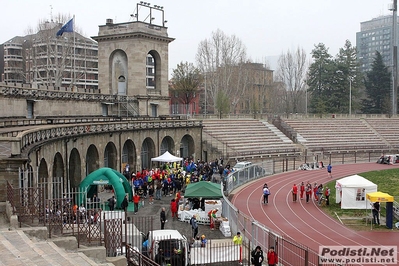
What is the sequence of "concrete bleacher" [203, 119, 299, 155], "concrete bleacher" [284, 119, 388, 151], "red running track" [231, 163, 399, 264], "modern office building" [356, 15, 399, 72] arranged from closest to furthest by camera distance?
"red running track" [231, 163, 399, 264]
"concrete bleacher" [203, 119, 299, 155]
"concrete bleacher" [284, 119, 388, 151]
"modern office building" [356, 15, 399, 72]

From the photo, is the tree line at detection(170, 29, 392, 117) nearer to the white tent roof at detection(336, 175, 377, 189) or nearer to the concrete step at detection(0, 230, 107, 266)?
the white tent roof at detection(336, 175, 377, 189)

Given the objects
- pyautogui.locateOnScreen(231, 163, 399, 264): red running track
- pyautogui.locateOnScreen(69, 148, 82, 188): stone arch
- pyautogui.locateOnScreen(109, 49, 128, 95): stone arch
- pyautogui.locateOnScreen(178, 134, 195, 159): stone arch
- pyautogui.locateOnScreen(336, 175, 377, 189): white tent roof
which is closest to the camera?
pyautogui.locateOnScreen(231, 163, 399, 264): red running track

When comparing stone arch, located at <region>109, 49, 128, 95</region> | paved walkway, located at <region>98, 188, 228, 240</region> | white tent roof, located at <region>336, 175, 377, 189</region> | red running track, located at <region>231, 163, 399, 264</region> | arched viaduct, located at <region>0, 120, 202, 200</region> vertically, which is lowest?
red running track, located at <region>231, 163, 399, 264</region>

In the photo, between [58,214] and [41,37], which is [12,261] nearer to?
[58,214]

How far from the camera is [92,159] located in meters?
34.2

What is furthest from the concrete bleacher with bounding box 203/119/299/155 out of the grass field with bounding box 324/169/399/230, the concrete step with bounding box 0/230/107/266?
A: the concrete step with bounding box 0/230/107/266

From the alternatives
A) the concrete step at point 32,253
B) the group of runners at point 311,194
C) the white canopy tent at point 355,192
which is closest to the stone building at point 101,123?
the concrete step at point 32,253

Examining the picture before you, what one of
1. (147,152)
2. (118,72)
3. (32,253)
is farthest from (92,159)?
(32,253)

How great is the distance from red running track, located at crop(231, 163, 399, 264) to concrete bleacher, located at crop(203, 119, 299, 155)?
11.6m

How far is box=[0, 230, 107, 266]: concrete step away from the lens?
11070 mm

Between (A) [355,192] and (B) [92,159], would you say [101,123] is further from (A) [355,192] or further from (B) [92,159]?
(A) [355,192]

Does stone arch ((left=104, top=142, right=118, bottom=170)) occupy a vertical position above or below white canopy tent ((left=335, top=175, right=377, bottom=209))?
above

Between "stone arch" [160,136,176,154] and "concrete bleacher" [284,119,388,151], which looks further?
"concrete bleacher" [284,119,388,151]

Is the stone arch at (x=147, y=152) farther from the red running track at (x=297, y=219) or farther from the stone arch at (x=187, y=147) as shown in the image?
the red running track at (x=297, y=219)
